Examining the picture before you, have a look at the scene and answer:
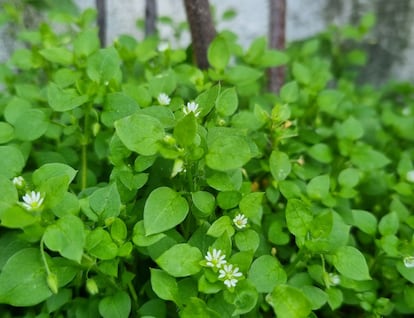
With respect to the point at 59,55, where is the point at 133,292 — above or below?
below

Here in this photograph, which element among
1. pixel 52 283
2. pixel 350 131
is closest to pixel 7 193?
pixel 52 283

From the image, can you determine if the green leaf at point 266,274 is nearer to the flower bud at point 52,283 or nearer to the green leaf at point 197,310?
the green leaf at point 197,310

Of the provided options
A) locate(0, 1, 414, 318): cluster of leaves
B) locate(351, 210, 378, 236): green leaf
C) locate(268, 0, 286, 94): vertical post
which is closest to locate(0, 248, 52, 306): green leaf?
locate(0, 1, 414, 318): cluster of leaves

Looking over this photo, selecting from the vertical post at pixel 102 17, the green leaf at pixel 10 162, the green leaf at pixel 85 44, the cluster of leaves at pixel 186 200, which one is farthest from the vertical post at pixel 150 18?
the green leaf at pixel 10 162

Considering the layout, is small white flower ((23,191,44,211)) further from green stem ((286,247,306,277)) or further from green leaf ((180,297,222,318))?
green stem ((286,247,306,277))

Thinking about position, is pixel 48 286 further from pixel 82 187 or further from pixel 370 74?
pixel 370 74

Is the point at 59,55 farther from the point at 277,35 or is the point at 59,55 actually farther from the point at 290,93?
the point at 277,35
